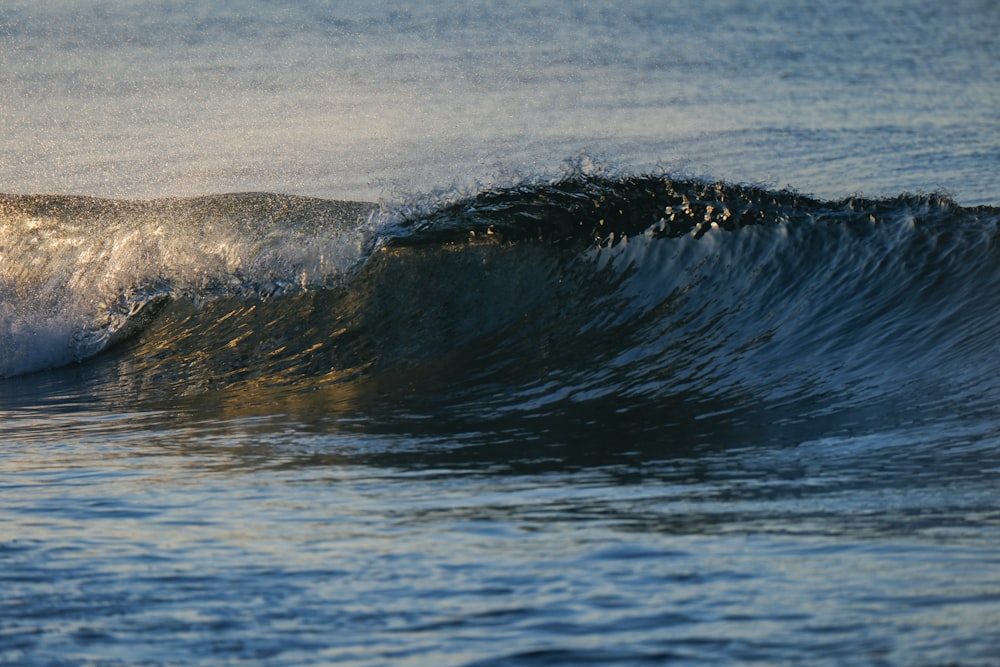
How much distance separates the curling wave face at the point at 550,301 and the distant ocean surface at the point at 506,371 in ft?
0.10

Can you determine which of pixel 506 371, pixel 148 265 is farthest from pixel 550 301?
pixel 148 265

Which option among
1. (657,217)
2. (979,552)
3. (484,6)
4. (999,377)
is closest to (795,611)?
(979,552)

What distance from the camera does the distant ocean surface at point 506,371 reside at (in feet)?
9.31

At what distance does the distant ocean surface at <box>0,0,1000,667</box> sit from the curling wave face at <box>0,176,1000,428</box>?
3 cm

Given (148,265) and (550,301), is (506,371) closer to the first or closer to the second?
(550,301)

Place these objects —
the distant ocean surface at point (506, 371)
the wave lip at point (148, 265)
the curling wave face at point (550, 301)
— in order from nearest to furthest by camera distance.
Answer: the distant ocean surface at point (506, 371) < the curling wave face at point (550, 301) < the wave lip at point (148, 265)

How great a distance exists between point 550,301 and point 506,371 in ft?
3.81

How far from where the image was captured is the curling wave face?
6207 mm

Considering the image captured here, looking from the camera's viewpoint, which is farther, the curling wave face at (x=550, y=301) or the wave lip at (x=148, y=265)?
the wave lip at (x=148, y=265)

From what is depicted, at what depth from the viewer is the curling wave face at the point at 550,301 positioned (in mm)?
6207

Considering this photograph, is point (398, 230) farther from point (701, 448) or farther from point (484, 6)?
point (484, 6)

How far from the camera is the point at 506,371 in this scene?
6.91 metres

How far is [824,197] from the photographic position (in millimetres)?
10312

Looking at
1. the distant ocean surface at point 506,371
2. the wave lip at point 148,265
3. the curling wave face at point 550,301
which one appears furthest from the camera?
the wave lip at point 148,265
